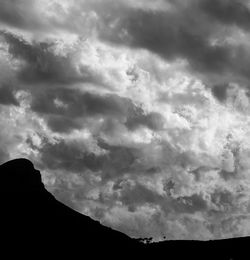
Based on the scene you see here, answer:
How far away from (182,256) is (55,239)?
1351 inches

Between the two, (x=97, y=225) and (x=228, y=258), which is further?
(x=97, y=225)

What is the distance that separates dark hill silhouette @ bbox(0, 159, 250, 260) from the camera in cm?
11638

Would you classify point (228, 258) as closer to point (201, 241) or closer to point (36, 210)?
point (201, 241)

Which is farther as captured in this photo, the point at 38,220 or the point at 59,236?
the point at 38,220

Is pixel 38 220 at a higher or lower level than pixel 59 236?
higher

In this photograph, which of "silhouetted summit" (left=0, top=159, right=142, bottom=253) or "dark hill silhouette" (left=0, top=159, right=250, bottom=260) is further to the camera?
"silhouetted summit" (left=0, top=159, right=142, bottom=253)

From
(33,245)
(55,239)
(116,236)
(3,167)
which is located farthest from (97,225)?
(3,167)

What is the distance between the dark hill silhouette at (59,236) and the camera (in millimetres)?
116375

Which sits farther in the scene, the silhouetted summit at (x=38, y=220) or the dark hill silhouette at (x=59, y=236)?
the silhouetted summit at (x=38, y=220)

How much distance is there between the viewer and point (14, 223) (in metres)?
120

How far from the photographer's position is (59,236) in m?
123

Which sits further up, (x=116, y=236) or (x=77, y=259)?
(x=116, y=236)

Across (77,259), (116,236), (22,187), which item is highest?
(22,187)

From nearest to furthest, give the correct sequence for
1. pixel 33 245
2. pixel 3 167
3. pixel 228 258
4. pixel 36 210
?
pixel 33 245 < pixel 228 258 < pixel 36 210 < pixel 3 167
